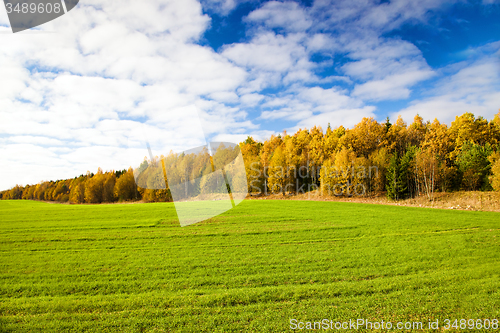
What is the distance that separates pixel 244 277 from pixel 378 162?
44933 mm

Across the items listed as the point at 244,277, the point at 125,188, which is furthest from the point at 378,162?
the point at 125,188

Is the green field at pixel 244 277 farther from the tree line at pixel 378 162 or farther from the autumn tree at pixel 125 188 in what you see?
the autumn tree at pixel 125 188

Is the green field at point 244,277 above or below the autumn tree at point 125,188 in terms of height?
below

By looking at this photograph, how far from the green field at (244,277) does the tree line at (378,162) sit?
19.2 meters

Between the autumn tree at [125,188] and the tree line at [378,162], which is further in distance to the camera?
the autumn tree at [125,188]

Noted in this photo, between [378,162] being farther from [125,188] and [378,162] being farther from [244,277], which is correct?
[125,188]

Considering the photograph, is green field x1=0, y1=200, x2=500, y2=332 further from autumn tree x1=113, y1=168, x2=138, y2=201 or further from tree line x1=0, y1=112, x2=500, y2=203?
autumn tree x1=113, y1=168, x2=138, y2=201

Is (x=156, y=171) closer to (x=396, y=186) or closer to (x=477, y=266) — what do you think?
(x=477, y=266)

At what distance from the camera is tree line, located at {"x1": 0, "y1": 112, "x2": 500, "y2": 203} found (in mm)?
40094

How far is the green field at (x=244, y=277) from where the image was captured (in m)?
6.23

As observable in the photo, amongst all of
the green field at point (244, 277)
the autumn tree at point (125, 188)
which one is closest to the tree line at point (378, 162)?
the autumn tree at point (125, 188)

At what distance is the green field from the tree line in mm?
19226

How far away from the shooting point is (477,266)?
31.6 ft

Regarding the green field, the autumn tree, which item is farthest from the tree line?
the green field
